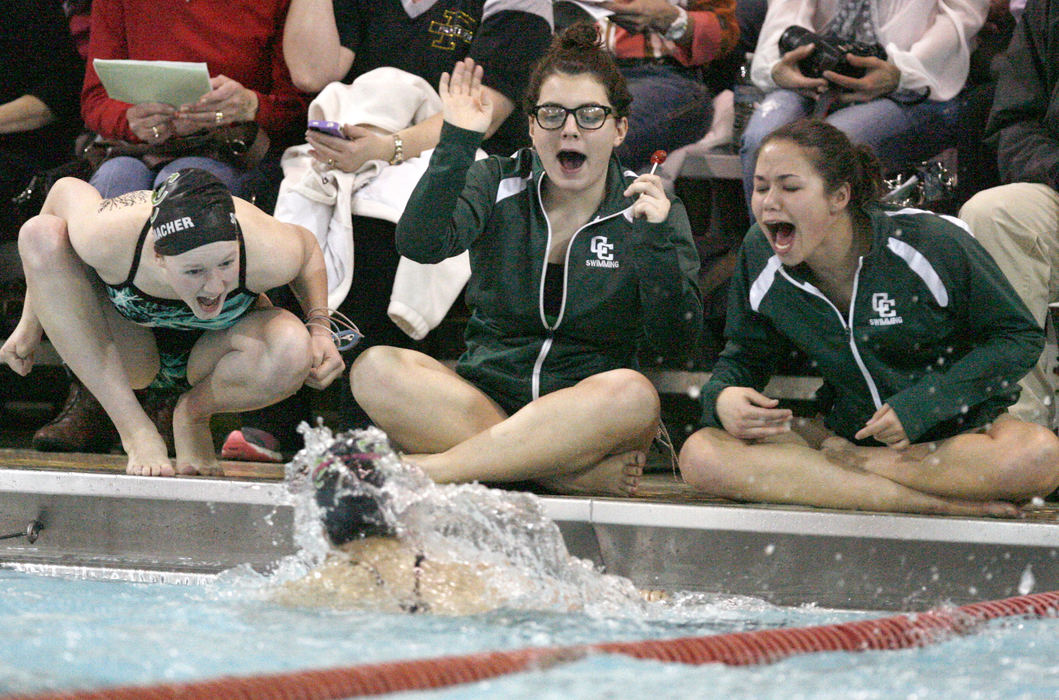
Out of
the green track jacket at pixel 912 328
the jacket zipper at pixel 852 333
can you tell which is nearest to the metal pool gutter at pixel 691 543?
the green track jacket at pixel 912 328

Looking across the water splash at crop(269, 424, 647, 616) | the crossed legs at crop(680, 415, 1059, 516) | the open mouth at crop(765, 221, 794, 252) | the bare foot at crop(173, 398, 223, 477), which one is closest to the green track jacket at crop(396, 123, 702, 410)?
the open mouth at crop(765, 221, 794, 252)

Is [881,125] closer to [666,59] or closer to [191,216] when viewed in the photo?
[666,59]

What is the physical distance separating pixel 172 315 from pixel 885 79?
7.71ft

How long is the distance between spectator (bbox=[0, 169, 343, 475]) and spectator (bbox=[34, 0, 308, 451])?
0.51m

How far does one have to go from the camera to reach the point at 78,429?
12.1ft

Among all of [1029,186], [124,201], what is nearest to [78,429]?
[124,201]

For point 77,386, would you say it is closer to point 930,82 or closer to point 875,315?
point 875,315

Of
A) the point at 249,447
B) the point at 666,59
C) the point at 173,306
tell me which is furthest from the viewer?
the point at 666,59

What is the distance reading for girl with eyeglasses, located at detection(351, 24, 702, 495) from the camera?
2.92 meters

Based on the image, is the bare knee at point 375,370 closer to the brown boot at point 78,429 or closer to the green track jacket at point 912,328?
the green track jacket at point 912,328

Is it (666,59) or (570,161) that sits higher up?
(666,59)

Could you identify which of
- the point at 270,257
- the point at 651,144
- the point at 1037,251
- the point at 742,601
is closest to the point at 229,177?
the point at 270,257

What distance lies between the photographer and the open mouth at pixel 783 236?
2881mm

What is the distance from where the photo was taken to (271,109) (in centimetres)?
385
